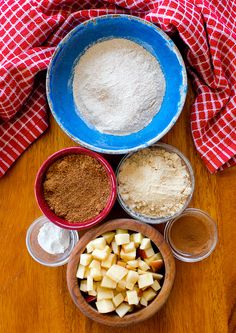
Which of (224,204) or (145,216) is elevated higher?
(145,216)

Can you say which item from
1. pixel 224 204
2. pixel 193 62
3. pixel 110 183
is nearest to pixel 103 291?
pixel 110 183

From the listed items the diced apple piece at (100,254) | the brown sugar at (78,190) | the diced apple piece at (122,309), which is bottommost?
the diced apple piece at (122,309)

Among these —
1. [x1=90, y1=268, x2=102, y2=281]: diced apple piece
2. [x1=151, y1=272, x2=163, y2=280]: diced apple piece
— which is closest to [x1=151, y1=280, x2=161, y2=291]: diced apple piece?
[x1=151, y1=272, x2=163, y2=280]: diced apple piece

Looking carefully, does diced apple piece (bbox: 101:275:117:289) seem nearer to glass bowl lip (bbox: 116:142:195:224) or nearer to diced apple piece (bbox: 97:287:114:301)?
diced apple piece (bbox: 97:287:114:301)

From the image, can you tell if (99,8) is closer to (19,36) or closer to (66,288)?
(19,36)

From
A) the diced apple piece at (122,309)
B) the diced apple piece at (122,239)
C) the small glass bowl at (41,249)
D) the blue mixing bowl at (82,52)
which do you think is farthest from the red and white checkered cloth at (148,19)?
the diced apple piece at (122,309)

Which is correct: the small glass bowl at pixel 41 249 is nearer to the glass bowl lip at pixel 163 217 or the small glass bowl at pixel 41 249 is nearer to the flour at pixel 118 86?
the glass bowl lip at pixel 163 217
